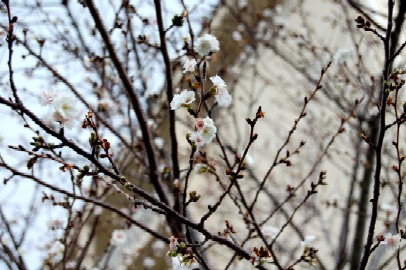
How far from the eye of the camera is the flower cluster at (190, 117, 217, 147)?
142 centimetres

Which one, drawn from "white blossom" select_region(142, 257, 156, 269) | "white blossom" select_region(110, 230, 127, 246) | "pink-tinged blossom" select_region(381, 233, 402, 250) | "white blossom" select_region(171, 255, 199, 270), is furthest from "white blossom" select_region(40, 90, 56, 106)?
"white blossom" select_region(142, 257, 156, 269)

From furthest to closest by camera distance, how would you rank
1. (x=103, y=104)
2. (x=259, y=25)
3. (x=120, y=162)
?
(x=259, y=25), (x=120, y=162), (x=103, y=104)

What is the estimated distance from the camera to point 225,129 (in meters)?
6.65

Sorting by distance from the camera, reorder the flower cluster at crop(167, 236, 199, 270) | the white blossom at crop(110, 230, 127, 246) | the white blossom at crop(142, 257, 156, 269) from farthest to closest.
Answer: the white blossom at crop(142, 257, 156, 269) → the white blossom at crop(110, 230, 127, 246) → the flower cluster at crop(167, 236, 199, 270)

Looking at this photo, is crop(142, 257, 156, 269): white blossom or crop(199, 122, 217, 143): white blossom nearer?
crop(199, 122, 217, 143): white blossom

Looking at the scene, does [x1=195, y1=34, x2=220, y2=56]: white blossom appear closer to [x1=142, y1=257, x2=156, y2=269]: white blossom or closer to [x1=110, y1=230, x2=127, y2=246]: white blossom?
[x1=110, y1=230, x2=127, y2=246]: white blossom

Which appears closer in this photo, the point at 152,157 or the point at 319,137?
the point at 152,157

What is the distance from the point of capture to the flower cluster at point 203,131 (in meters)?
1.42

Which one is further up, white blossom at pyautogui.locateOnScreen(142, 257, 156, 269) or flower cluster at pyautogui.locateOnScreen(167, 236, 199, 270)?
white blossom at pyautogui.locateOnScreen(142, 257, 156, 269)

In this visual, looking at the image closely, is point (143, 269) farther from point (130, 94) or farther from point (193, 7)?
point (130, 94)

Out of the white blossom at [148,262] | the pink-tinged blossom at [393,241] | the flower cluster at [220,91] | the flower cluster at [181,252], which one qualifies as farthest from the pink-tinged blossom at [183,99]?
the white blossom at [148,262]

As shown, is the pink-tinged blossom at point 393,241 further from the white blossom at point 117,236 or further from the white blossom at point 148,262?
the white blossom at point 148,262

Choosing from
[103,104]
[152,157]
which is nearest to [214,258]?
[103,104]

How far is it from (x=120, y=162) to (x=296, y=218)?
12.7 feet
